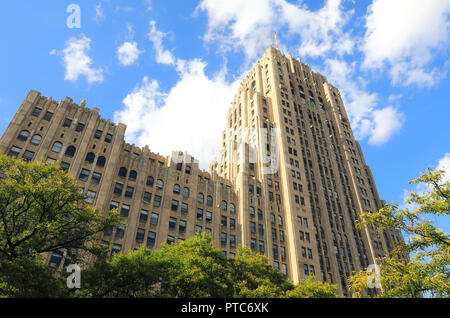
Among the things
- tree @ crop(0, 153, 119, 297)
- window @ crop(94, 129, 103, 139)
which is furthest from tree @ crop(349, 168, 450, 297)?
window @ crop(94, 129, 103, 139)

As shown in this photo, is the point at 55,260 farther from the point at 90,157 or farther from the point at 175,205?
the point at 175,205

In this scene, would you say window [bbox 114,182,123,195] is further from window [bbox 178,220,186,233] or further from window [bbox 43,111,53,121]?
window [bbox 43,111,53,121]

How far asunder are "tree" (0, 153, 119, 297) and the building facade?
14.2m

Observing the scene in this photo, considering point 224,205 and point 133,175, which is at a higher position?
point 133,175

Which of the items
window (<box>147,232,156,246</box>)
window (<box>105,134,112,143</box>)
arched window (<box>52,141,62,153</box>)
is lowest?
window (<box>147,232,156,246</box>)

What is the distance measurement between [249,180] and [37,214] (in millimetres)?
45166

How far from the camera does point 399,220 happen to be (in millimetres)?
19672

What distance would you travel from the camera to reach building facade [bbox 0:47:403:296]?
44.8 meters

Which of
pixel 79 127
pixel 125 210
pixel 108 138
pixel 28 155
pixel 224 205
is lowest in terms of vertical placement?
pixel 125 210

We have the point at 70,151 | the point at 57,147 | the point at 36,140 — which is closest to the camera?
the point at 36,140

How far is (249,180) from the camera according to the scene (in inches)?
2467

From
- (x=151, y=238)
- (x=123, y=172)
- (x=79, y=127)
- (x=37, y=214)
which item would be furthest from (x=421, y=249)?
(x=79, y=127)
